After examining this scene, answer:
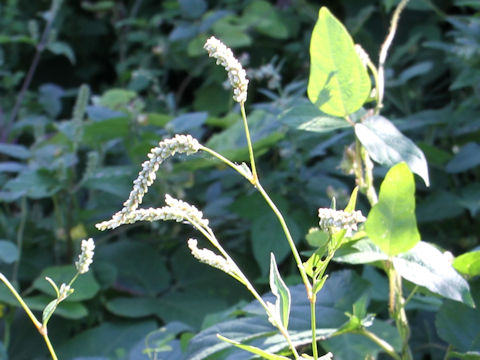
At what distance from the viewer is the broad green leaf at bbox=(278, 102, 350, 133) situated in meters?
0.80

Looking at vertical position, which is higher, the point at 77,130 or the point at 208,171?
the point at 77,130

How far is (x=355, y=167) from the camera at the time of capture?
0.80 m

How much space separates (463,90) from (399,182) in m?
1.29

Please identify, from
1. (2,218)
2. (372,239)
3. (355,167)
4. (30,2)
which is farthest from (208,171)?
(30,2)

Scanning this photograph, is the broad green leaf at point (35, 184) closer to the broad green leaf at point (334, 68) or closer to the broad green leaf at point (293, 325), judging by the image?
the broad green leaf at point (293, 325)

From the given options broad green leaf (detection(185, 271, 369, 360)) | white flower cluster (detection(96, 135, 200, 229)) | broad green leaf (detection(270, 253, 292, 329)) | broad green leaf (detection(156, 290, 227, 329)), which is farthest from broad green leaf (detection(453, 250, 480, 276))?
broad green leaf (detection(156, 290, 227, 329))

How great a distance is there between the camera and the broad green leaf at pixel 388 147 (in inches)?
29.8

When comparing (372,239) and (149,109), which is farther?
(149,109)

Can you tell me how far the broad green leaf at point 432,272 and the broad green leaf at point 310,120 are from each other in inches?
6.8

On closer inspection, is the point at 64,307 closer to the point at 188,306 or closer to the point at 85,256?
the point at 188,306

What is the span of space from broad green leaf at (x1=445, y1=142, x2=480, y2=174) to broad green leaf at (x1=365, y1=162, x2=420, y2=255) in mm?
694

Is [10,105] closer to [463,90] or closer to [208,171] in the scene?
[208,171]

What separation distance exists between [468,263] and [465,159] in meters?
0.66

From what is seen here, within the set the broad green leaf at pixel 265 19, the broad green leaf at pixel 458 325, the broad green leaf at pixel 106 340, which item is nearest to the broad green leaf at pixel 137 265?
the broad green leaf at pixel 106 340
